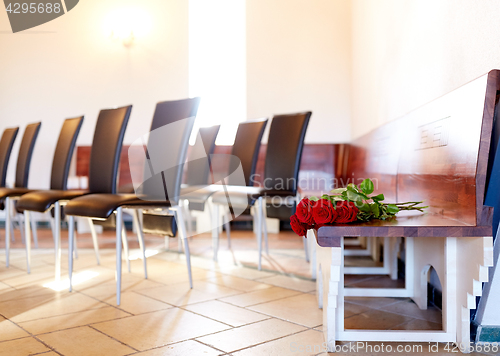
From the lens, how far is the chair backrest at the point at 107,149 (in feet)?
8.70

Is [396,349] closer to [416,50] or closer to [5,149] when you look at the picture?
[416,50]

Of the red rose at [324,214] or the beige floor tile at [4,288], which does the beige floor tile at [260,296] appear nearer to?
the red rose at [324,214]

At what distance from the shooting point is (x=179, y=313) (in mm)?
2018

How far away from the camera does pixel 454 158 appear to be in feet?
5.40

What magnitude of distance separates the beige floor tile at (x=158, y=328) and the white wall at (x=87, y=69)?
148 inches

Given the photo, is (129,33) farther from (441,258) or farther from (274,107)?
(441,258)

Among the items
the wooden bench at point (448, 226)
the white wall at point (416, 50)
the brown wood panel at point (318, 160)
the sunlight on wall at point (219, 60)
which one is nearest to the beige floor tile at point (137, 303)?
the wooden bench at point (448, 226)

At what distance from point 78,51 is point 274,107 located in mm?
2385

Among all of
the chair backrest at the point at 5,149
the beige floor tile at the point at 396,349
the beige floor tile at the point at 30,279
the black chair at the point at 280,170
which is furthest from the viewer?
the chair backrest at the point at 5,149

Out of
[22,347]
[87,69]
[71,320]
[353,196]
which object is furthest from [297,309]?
[87,69]

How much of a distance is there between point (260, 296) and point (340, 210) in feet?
3.25

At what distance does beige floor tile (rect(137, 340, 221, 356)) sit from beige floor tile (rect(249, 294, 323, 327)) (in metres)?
0.44

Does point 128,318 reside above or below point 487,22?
below

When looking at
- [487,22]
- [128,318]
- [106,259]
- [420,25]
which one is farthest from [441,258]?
[106,259]
